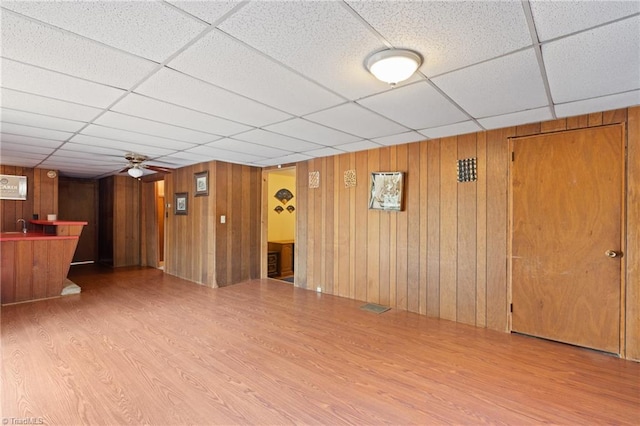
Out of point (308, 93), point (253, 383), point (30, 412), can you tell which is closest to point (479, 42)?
point (308, 93)

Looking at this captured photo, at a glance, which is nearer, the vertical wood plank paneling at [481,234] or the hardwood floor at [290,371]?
the hardwood floor at [290,371]

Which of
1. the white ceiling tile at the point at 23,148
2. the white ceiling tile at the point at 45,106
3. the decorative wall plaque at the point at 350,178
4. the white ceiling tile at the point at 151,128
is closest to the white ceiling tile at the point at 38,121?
the white ceiling tile at the point at 45,106

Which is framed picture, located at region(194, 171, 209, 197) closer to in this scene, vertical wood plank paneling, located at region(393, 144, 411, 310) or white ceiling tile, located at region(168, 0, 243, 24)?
vertical wood plank paneling, located at region(393, 144, 411, 310)

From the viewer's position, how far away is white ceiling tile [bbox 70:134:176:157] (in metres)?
3.81

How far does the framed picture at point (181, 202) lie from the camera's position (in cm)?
606

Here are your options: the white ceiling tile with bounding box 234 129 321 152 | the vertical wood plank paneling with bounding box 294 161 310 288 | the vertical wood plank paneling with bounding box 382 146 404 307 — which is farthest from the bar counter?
the vertical wood plank paneling with bounding box 382 146 404 307

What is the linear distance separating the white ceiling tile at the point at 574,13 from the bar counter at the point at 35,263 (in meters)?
5.96

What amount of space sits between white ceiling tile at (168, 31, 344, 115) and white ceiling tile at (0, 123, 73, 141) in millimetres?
2550

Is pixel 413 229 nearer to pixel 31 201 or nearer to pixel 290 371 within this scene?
pixel 290 371

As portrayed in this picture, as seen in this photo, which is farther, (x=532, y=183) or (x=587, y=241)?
(x=532, y=183)

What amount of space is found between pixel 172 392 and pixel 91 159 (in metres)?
4.72

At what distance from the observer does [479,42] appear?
1690mm

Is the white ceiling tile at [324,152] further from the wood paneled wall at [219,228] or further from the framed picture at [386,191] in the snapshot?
the wood paneled wall at [219,228]

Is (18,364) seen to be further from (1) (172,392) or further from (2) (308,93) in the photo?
(2) (308,93)
